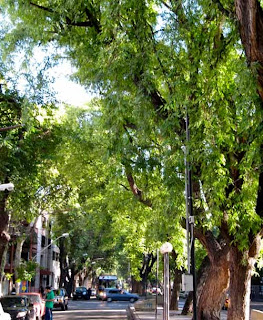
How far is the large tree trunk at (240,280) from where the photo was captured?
1130 cm

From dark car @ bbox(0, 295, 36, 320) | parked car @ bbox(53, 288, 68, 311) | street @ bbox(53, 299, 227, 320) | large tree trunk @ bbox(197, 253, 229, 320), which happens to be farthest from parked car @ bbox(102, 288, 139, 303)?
large tree trunk @ bbox(197, 253, 229, 320)

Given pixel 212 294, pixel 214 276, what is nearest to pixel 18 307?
pixel 212 294

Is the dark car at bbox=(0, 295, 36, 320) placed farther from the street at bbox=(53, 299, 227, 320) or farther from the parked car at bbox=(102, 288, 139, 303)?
the parked car at bbox=(102, 288, 139, 303)

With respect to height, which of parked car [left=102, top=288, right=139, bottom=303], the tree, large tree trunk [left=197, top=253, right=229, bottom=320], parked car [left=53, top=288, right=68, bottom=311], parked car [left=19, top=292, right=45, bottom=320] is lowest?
parked car [left=102, top=288, right=139, bottom=303]

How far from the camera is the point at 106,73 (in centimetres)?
1144

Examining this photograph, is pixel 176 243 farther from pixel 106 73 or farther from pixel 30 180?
pixel 106 73

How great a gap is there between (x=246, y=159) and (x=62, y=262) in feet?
163

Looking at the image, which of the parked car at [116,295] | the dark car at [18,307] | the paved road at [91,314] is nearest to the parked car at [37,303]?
the dark car at [18,307]

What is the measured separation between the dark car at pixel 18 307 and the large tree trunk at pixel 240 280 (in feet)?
34.1

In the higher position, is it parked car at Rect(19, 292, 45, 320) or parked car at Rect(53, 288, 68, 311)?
parked car at Rect(19, 292, 45, 320)

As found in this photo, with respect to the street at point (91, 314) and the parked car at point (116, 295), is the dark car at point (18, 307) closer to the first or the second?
the street at point (91, 314)

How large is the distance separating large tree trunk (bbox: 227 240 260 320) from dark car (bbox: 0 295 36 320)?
34.1ft

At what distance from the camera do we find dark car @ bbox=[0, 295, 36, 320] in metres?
19.0

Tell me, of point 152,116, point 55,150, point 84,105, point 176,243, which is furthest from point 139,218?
point 152,116
